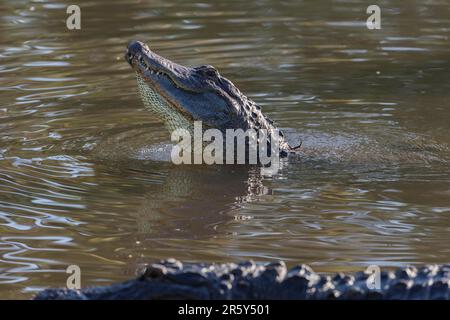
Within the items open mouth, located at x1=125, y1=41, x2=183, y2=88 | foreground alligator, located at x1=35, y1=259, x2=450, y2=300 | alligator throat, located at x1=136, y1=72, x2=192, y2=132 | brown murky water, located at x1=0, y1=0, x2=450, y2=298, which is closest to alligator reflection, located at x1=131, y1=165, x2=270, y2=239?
brown murky water, located at x1=0, y1=0, x2=450, y2=298

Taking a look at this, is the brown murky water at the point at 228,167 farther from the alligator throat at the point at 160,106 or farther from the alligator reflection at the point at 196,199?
the alligator throat at the point at 160,106

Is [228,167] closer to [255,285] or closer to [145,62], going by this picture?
[145,62]

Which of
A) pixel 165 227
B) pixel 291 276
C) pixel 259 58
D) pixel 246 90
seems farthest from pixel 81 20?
pixel 291 276

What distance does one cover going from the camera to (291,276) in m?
4.89

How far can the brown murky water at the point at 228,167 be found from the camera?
7109 mm

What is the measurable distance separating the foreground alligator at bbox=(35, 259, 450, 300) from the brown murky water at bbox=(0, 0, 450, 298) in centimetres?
156

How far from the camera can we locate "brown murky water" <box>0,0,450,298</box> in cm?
711

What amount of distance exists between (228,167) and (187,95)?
2.46 ft

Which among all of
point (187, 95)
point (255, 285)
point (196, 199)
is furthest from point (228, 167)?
point (255, 285)

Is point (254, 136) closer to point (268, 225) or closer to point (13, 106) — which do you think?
point (268, 225)

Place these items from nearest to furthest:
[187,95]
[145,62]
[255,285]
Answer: [255,285]
[145,62]
[187,95]

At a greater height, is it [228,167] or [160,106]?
[160,106]

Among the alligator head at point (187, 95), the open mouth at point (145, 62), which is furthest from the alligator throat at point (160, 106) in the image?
the open mouth at point (145, 62)

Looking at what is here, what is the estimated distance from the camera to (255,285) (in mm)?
4852
